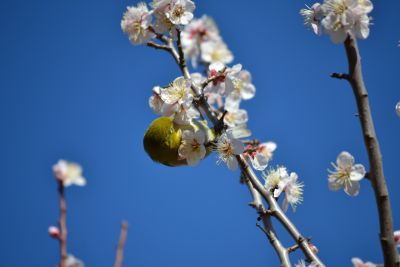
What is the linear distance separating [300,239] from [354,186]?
1.11ft

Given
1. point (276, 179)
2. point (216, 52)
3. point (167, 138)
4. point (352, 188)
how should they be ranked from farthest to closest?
point (216, 52) → point (167, 138) → point (276, 179) → point (352, 188)

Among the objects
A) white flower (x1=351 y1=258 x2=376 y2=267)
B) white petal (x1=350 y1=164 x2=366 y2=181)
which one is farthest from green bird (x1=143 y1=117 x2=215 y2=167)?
white flower (x1=351 y1=258 x2=376 y2=267)

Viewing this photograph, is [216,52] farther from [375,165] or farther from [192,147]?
[375,165]

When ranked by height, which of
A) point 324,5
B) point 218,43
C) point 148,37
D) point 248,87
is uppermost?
point 218,43

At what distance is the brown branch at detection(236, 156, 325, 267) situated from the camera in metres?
1.96

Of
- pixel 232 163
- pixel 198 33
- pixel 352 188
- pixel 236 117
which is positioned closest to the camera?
pixel 352 188

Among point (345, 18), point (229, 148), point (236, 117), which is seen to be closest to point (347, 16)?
point (345, 18)

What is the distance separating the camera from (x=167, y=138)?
255 cm

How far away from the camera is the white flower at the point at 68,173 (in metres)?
1.66

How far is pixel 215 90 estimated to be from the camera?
8.74 ft

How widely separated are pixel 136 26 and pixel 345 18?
1.48 metres

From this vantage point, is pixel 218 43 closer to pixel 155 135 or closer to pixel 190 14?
pixel 190 14

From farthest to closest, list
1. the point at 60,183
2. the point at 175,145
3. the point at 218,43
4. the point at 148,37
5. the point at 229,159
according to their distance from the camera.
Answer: the point at 218,43
the point at 148,37
the point at 175,145
the point at 229,159
the point at 60,183

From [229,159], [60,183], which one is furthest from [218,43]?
[60,183]
